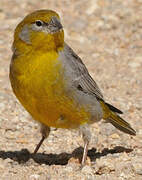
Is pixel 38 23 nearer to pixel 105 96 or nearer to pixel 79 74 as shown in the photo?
pixel 79 74

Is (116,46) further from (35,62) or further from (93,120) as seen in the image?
(35,62)

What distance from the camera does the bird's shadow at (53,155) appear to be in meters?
7.97

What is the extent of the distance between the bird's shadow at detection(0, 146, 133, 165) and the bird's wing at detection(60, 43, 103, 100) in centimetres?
86

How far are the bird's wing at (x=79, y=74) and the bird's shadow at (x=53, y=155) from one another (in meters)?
0.86

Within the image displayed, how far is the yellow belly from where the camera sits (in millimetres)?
6914

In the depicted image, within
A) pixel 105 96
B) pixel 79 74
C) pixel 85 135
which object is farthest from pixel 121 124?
pixel 105 96

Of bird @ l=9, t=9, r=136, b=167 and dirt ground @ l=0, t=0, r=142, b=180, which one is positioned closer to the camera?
bird @ l=9, t=9, r=136, b=167

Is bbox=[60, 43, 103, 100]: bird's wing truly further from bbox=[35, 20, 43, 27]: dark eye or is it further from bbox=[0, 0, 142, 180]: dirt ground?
bbox=[0, 0, 142, 180]: dirt ground

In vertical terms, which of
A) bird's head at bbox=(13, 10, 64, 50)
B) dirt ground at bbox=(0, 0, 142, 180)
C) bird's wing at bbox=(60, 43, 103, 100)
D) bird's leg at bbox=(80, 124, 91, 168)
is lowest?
dirt ground at bbox=(0, 0, 142, 180)

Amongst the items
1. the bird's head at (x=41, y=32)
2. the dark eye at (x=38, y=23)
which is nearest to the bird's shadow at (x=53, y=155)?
the bird's head at (x=41, y=32)

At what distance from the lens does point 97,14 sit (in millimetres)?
13234

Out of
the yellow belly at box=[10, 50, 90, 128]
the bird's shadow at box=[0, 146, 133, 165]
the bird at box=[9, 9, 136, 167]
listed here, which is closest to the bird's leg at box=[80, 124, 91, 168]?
the bird at box=[9, 9, 136, 167]

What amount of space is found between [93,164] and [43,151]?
1.06 m

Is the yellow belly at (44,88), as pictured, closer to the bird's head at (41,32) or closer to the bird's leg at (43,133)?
the bird's head at (41,32)
